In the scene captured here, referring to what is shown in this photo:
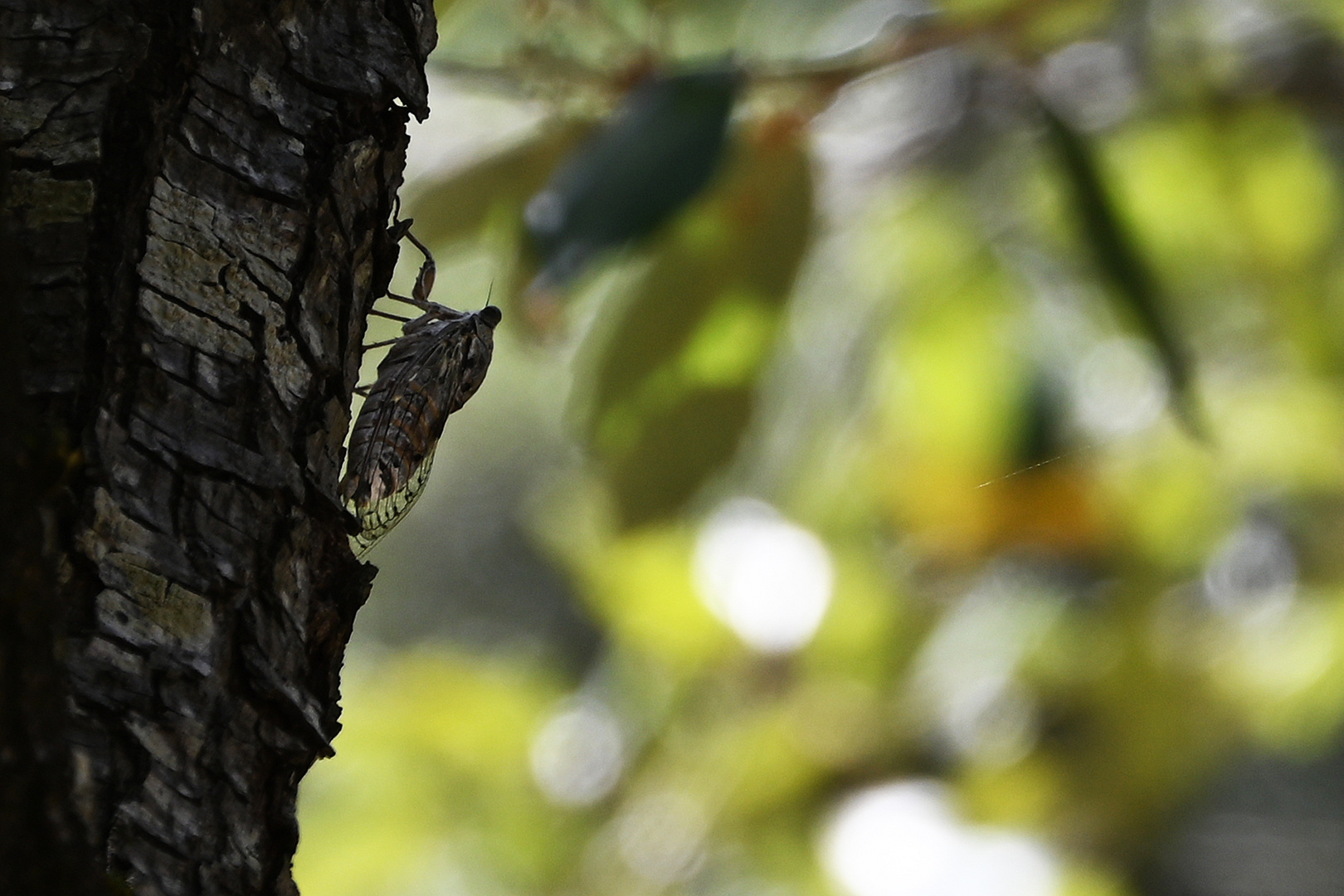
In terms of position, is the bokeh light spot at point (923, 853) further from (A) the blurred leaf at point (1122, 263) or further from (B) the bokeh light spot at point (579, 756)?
(A) the blurred leaf at point (1122, 263)

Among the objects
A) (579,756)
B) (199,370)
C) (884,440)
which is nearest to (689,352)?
(199,370)

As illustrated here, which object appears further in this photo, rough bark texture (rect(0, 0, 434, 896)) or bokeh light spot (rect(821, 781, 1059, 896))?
bokeh light spot (rect(821, 781, 1059, 896))

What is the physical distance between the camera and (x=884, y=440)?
1753 millimetres

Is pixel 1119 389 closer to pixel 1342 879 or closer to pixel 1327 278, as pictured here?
pixel 1327 278

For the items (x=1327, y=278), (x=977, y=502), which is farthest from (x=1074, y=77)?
(x=977, y=502)

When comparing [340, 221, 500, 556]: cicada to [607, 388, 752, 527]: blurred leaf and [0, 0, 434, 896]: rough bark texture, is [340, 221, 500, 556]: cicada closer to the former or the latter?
[607, 388, 752, 527]: blurred leaf

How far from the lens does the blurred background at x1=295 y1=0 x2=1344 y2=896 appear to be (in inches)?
45.3

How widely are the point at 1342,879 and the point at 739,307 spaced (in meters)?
2.31

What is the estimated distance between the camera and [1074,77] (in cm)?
151

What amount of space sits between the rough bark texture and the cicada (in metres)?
0.36

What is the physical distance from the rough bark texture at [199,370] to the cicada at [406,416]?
14.4 inches

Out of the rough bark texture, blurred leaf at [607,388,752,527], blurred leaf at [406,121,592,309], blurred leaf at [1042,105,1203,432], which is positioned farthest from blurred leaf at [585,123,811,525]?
the rough bark texture

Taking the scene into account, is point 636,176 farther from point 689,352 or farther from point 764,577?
point 764,577

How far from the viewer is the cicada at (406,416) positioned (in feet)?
3.92
